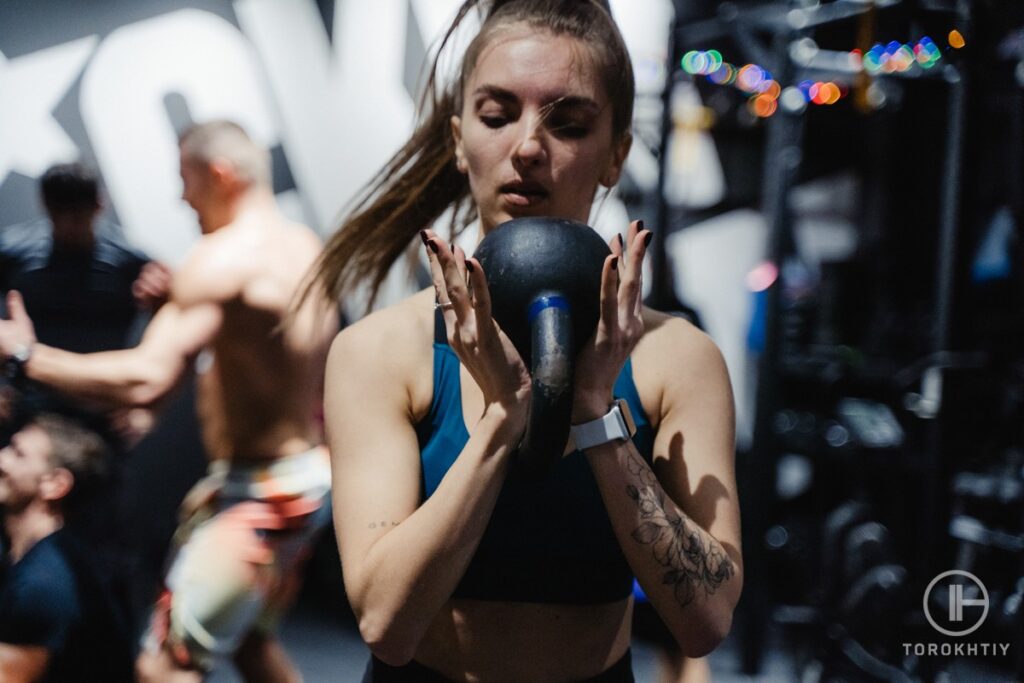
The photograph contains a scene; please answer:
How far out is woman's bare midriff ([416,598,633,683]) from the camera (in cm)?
138

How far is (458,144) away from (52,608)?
1.89 m

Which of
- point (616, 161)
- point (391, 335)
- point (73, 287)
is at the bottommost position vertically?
point (73, 287)

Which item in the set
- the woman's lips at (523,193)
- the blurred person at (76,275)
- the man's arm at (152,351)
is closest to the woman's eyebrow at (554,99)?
the woman's lips at (523,193)

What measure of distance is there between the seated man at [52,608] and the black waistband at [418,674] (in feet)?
4.93

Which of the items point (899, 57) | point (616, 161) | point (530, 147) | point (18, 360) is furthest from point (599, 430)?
point (899, 57)

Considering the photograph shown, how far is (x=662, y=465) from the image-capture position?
4.58 ft

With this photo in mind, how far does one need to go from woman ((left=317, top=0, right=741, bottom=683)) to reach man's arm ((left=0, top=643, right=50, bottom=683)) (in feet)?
5.24

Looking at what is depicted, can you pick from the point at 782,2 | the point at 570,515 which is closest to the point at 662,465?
the point at 570,515

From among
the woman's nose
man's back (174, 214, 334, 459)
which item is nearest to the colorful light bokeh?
man's back (174, 214, 334, 459)

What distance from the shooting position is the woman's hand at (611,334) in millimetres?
1139

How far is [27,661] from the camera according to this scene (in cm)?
269

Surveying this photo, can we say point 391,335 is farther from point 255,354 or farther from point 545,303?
point 255,354

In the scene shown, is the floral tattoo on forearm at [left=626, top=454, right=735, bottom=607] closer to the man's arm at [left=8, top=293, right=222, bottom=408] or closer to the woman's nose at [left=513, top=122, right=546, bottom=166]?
the woman's nose at [left=513, top=122, right=546, bottom=166]

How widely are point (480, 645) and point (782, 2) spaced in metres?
4.45
